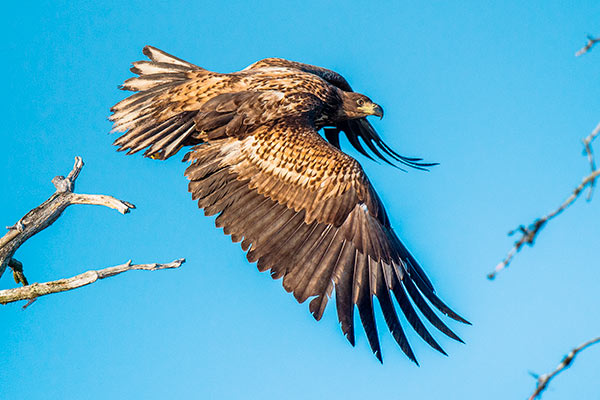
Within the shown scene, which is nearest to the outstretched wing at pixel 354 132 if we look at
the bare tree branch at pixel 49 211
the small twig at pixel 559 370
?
the bare tree branch at pixel 49 211

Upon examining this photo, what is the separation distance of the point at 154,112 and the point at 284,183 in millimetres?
1751

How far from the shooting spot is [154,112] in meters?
7.79

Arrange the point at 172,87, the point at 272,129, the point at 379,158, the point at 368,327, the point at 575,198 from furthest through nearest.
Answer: the point at 379,158, the point at 172,87, the point at 272,129, the point at 368,327, the point at 575,198

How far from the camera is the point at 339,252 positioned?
6742 mm

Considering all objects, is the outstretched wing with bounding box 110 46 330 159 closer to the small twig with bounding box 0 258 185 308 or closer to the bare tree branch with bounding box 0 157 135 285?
the bare tree branch with bounding box 0 157 135 285

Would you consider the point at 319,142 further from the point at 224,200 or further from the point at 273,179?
the point at 224,200

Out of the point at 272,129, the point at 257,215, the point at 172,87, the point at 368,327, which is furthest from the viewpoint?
the point at 172,87

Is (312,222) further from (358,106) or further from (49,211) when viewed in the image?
(358,106)

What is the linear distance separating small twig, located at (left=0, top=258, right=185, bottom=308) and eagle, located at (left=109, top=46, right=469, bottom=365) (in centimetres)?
111

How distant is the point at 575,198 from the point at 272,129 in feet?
18.7

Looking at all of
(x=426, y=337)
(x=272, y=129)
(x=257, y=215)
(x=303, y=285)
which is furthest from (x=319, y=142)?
(x=426, y=337)

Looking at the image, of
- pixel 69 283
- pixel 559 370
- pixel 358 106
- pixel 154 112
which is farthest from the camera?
pixel 358 106

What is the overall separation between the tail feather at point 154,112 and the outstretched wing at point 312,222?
389 mm

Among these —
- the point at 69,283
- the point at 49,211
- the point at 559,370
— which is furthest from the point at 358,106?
the point at 559,370
